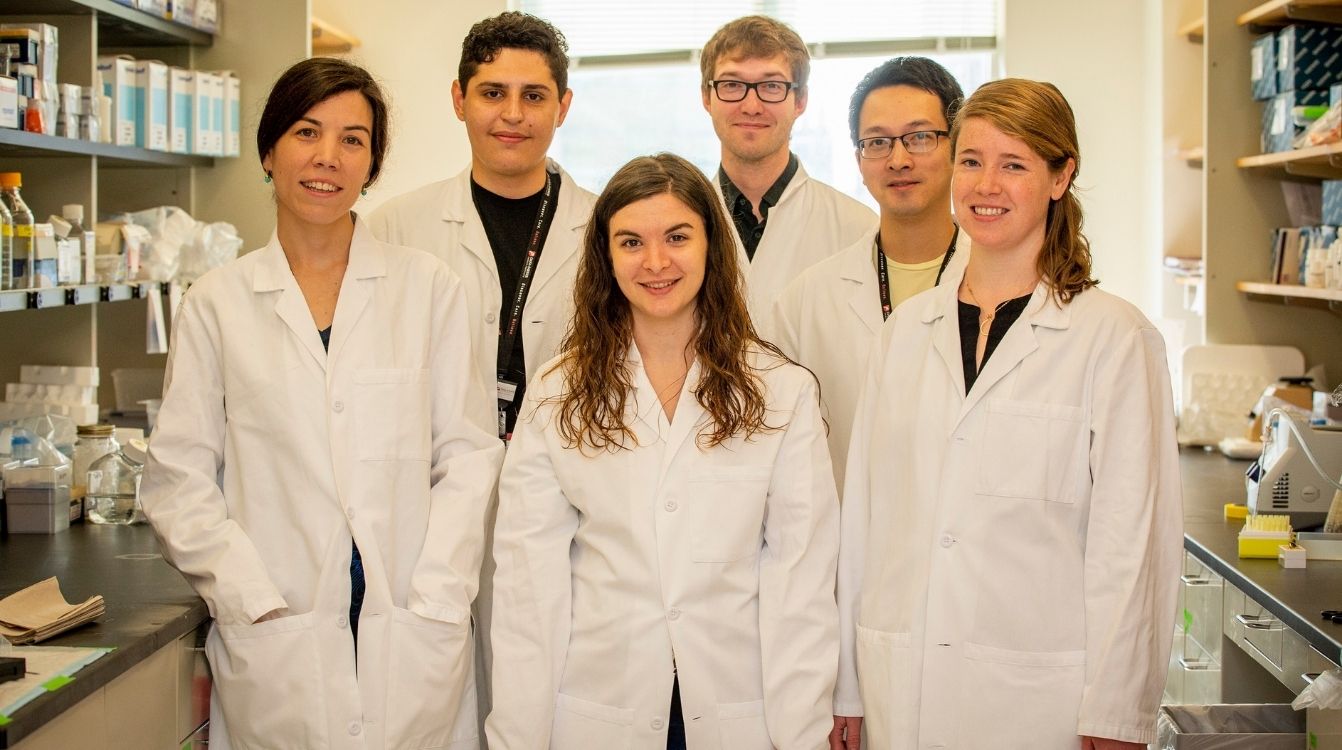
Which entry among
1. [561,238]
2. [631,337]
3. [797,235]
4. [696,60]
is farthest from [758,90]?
[696,60]

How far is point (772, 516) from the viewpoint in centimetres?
201

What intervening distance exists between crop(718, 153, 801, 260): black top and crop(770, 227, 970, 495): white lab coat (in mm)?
334

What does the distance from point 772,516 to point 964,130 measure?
68cm

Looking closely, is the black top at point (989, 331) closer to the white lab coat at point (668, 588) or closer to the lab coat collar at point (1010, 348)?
the lab coat collar at point (1010, 348)

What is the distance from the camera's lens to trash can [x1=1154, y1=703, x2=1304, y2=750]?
2.34m

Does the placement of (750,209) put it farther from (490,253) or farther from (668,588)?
(668,588)

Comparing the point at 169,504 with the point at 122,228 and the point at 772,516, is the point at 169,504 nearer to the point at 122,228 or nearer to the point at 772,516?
the point at 772,516

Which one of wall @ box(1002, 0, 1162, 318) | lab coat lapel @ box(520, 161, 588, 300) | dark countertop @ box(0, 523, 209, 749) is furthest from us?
wall @ box(1002, 0, 1162, 318)

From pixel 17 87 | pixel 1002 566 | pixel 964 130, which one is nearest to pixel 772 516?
pixel 1002 566

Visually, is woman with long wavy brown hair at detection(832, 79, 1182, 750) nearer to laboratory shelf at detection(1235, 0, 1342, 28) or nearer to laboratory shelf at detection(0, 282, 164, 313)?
laboratory shelf at detection(0, 282, 164, 313)

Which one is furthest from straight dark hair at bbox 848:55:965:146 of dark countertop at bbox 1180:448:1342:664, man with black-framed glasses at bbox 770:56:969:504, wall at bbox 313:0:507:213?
wall at bbox 313:0:507:213

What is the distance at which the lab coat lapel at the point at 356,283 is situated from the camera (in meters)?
2.09

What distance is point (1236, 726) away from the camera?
7.88 feet

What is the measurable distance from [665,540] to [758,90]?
Answer: 1.16 meters
